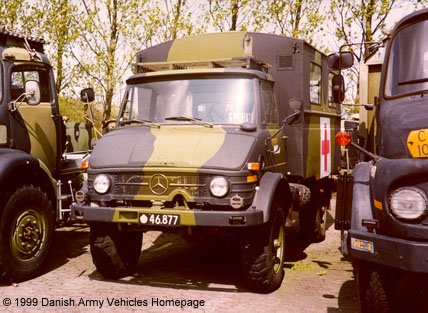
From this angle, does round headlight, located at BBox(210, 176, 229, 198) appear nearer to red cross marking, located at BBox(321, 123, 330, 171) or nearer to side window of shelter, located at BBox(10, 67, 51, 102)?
side window of shelter, located at BBox(10, 67, 51, 102)

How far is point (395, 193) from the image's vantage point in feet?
13.2

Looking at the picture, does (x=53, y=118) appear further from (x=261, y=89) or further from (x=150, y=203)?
(x=261, y=89)

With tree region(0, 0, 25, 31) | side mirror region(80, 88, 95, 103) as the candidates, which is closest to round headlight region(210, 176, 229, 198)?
side mirror region(80, 88, 95, 103)

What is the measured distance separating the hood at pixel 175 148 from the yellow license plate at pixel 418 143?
6.29 ft

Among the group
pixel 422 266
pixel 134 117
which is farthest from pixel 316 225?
pixel 422 266

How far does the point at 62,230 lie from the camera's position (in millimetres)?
9883

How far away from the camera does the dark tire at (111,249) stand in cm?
618

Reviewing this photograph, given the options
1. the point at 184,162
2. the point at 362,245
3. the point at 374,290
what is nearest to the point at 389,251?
the point at 362,245

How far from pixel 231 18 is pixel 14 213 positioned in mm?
15348

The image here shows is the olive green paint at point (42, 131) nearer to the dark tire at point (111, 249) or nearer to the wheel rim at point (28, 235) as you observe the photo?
the wheel rim at point (28, 235)

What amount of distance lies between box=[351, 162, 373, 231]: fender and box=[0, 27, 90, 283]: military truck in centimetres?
389

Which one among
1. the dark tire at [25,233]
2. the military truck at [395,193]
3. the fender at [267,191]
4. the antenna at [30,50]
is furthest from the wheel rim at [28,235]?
the military truck at [395,193]

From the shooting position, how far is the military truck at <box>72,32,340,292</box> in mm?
5625

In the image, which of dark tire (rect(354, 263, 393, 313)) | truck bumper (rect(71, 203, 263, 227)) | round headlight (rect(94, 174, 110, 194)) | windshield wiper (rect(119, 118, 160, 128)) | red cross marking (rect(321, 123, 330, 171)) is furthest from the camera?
red cross marking (rect(321, 123, 330, 171))
